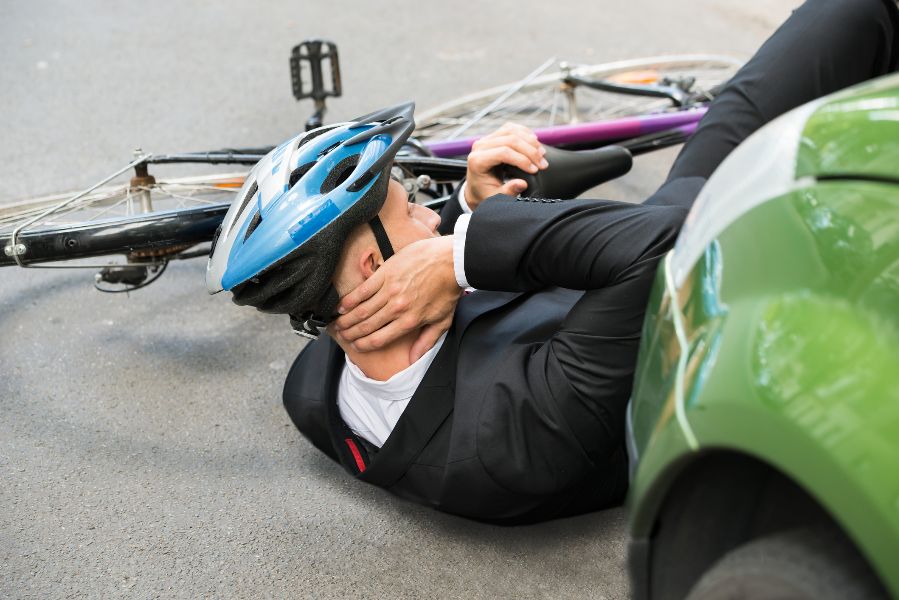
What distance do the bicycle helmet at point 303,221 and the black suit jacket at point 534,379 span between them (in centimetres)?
25

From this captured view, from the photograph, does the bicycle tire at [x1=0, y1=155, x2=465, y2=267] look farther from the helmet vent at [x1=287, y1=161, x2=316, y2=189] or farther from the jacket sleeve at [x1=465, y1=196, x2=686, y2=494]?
the jacket sleeve at [x1=465, y1=196, x2=686, y2=494]

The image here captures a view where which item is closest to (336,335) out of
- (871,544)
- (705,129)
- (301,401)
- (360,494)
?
(301,401)

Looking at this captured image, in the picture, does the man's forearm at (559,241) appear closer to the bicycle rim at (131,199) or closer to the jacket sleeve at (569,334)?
the jacket sleeve at (569,334)

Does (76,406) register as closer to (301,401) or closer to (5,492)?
(5,492)

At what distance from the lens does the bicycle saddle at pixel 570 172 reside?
8.14 feet

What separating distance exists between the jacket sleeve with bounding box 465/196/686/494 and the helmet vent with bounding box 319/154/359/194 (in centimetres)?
30

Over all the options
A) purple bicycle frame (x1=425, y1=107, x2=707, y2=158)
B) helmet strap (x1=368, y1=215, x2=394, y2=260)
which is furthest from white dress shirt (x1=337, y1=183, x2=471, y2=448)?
purple bicycle frame (x1=425, y1=107, x2=707, y2=158)

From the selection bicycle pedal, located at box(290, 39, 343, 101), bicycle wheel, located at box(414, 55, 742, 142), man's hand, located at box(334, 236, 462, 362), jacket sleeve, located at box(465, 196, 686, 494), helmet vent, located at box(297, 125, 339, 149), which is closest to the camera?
jacket sleeve, located at box(465, 196, 686, 494)

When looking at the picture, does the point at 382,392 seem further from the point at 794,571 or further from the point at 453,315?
the point at 794,571

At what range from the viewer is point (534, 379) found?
79.2 inches

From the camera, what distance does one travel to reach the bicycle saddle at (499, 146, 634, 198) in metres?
2.48

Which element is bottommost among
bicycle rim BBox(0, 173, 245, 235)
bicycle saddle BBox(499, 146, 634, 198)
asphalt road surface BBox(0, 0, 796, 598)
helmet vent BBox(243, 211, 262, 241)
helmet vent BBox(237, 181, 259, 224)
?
asphalt road surface BBox(0, 0, 796, 598)

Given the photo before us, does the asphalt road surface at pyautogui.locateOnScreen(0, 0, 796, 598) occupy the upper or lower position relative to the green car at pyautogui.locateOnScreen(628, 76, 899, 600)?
lower

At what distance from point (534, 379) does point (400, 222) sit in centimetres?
46
